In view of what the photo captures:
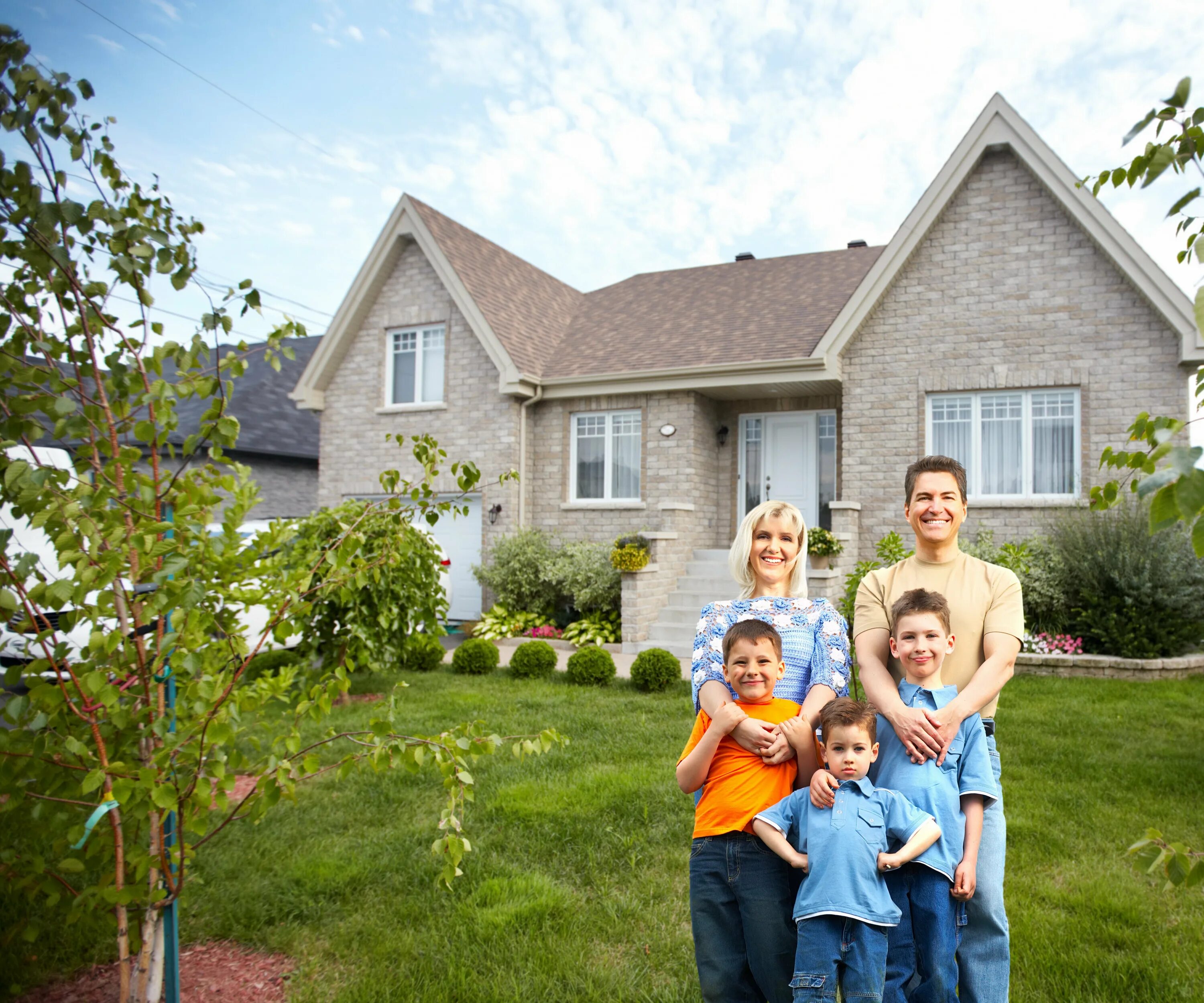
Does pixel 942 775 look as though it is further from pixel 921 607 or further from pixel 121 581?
pixel 121 581

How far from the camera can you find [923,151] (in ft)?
42.4

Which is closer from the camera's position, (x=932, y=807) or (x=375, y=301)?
(x=932, y=807)

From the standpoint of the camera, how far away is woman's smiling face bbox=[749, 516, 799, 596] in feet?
9.23

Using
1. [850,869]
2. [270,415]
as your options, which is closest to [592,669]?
[850,869]

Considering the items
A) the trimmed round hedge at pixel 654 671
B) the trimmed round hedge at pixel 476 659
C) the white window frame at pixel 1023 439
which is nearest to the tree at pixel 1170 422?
the trimmed round hedge at pixel 654 671

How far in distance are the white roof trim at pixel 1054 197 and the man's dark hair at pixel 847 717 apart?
1034 cm

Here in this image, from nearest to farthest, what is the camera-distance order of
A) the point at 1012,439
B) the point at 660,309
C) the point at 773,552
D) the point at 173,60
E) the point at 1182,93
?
the point at 1182,93 < the point at 773,552 < the point at 173,60 < the point at 1012,439 < the point at 660,309

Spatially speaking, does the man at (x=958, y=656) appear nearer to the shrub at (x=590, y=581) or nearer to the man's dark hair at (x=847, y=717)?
the man's dark hair at (x=847, y=717)

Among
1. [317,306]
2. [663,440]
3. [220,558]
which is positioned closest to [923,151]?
[663,440]

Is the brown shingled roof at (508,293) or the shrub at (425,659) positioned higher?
the brown shingled roof at (508,293)

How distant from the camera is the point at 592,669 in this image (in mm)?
9164

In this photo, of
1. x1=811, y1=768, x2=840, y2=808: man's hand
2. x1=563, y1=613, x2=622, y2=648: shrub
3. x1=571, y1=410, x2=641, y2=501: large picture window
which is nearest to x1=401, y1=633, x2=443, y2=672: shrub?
x1=563, y1=613, x2=622, y2=648: shrub

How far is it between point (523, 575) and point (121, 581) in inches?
420

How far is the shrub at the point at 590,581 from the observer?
12531 mm
